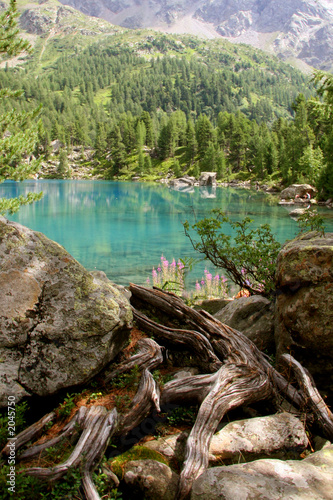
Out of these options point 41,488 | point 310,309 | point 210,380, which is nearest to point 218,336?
point 210,380

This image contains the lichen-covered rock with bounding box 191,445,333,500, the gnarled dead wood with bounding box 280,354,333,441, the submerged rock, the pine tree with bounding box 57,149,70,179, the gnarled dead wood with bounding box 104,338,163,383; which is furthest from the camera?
the pine tree with bounding box 57,149,70,179

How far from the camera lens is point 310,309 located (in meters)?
4.47

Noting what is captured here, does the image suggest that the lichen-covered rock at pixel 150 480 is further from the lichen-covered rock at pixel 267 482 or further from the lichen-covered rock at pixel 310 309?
the lichen-covered rock at pixel 310 309

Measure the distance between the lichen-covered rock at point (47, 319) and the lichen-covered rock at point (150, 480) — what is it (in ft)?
3.53

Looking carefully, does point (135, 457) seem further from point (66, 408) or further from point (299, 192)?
point (299, 192)

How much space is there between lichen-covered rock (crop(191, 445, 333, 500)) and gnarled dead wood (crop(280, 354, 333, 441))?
70cm

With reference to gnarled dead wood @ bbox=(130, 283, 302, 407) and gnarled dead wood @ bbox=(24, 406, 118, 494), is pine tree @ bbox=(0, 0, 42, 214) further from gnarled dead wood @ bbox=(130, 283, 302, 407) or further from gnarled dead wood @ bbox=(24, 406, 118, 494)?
gnarled dead wood @ bbox=(24, 406, 118, 494)

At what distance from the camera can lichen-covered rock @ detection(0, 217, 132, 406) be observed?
11.6ft

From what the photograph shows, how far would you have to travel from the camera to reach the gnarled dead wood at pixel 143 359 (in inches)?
163

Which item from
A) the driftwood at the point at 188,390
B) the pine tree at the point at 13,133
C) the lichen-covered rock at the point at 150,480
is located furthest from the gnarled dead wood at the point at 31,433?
the pine tree at the point at 13,133

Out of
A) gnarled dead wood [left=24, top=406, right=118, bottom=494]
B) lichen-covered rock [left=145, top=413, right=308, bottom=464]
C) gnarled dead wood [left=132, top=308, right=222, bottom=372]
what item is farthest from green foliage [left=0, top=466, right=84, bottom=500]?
gnarled dead wood [left=132, top=308, right=222, bottom=372]

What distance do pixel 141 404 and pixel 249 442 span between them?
47.4 inches

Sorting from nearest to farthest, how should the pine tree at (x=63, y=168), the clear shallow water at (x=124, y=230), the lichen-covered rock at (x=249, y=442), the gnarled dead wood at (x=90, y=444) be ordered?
the gnarled dead wood at (x=90, y=444)
the lichen-covered rock at (x=249, y=442)
the clear shallow water at (x=124, y=230)
the pine tree at (x=63, y=168)

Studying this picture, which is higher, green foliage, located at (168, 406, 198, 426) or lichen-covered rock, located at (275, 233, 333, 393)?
lichen-covered rock, located at (275, 233, 333, 393)
